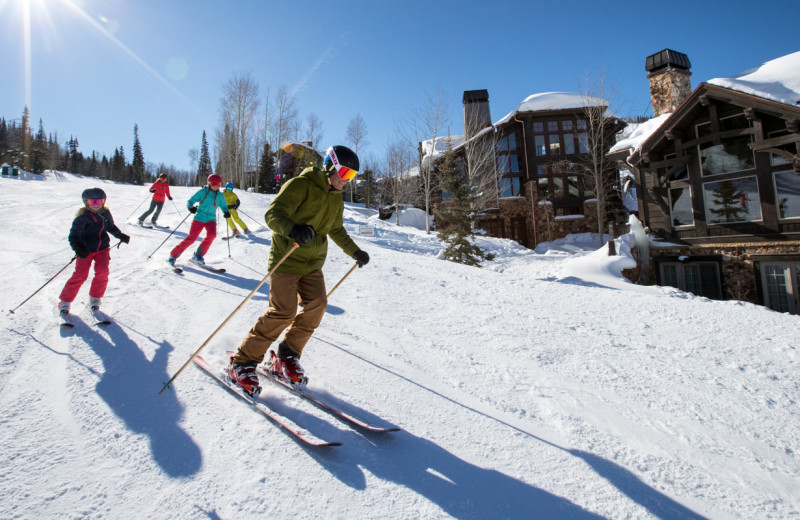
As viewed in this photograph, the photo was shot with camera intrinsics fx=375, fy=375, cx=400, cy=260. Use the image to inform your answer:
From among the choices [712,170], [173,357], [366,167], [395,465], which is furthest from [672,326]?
[366,167]

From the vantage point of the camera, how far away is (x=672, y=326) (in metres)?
4.23

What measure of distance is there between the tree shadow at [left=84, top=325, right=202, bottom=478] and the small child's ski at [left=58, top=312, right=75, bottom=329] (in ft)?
1.08

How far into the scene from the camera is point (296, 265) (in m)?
2.73

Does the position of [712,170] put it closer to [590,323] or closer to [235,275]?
[590,323]

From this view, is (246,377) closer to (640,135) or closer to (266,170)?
(640,135)

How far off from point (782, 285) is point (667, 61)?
995 cm

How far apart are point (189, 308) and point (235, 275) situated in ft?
6.01

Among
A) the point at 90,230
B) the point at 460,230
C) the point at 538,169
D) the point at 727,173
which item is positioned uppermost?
the point at 538,169

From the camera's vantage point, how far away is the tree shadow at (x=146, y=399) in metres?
1.97

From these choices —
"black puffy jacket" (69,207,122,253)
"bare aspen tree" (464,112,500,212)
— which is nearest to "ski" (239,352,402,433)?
"black puffy jacket" (69,207,122,253)

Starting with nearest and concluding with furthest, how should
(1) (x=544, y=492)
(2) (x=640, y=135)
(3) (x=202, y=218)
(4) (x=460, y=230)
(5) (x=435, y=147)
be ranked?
(1) (x=544, y=492), (3) (x=202, y=218), (4) (x=460, y=230), (2) (x=640, y=135), (5) (x=435, y=147)

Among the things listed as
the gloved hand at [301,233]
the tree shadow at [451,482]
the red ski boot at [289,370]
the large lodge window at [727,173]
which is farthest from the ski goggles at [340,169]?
the large lodge window at [727,173]

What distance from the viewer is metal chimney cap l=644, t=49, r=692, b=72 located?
15.0 metres

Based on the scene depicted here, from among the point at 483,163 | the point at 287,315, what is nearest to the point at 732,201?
the point at 287,315
